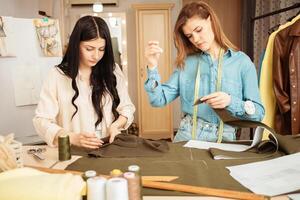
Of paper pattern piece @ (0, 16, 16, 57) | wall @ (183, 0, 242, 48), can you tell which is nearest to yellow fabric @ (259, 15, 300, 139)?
paper pattern piece @ (0, 16, 16, 57)

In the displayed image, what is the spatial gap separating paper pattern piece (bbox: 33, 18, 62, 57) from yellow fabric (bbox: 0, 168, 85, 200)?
1947mm

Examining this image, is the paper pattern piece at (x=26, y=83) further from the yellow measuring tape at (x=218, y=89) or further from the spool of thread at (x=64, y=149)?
the yellow measuring tape at (x=218, y=89)

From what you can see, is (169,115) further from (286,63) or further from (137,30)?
(286,63)

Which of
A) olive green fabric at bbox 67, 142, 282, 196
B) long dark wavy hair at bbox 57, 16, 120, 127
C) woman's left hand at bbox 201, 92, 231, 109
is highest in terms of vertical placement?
long dark wavy hair at bbox 57, 16, 120, 127

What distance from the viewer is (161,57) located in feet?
14.3

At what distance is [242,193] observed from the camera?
2.96ft

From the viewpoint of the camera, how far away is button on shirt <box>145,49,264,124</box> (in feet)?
4.66

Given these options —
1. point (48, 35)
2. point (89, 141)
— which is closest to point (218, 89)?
point (89, 141)

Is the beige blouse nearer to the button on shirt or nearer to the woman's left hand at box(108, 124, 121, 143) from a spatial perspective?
the woman's left hand at box(108, 124, 121, 143)

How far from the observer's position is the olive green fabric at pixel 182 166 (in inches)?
39.1

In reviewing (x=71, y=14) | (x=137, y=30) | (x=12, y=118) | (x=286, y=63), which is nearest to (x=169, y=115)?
(x=137, y=30)

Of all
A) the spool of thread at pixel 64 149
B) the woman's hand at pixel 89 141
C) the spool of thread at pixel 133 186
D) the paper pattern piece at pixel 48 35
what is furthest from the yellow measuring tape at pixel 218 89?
the paper pattern piece at pixel 48 35

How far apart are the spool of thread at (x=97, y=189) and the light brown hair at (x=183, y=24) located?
907 mm

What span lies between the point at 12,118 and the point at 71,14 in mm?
2519
